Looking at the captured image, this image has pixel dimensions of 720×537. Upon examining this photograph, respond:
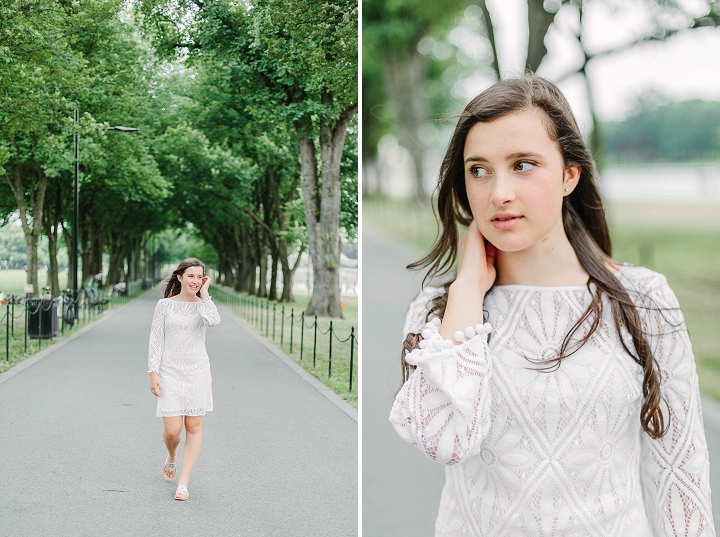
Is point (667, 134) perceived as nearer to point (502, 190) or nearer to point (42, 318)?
point (42, 318)

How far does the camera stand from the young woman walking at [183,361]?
294 cm

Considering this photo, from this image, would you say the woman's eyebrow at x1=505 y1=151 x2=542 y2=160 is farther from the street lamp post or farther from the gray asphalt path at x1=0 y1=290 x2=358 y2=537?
the street lamp post

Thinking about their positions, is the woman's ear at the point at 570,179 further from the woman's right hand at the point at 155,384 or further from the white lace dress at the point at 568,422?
the woman's right hand at the point at 155,384

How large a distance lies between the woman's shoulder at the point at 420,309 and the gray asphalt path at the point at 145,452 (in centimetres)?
171

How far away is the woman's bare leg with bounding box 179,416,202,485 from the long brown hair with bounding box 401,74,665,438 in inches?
74.0

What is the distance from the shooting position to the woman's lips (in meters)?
1.38

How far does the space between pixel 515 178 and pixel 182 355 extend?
6.71ft

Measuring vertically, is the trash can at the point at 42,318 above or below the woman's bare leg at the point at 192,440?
above

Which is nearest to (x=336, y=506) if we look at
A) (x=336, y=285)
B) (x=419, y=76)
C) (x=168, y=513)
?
(x=168, y=513)

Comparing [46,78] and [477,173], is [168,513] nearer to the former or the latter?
[46,78]

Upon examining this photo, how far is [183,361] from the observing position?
306 cm

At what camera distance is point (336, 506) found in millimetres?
3307

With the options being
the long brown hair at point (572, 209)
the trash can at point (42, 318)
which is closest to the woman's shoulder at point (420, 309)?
the long brown hair at point (572, 209)

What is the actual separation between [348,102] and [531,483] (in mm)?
2686
